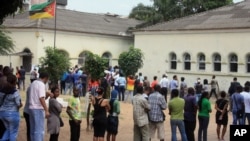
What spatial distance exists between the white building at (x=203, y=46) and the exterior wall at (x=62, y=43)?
407cm

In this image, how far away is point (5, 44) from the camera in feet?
119

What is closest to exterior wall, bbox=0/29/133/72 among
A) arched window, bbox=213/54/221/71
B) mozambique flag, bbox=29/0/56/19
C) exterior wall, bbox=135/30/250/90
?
exterior wall, bbox=135/30/250/90

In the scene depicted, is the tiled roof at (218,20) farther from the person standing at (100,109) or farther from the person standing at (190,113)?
the person standing at (100,109)

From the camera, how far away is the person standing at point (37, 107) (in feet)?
33.3

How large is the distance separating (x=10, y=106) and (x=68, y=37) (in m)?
29.7

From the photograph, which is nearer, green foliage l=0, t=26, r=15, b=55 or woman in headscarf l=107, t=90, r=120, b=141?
woman in headscarf l=107, t=90, r=120, b=141

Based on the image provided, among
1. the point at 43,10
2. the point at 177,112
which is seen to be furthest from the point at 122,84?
the point at 177,112

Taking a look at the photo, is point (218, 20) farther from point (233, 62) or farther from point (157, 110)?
point (157, 110)

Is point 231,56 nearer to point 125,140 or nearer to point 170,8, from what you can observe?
point 170,8

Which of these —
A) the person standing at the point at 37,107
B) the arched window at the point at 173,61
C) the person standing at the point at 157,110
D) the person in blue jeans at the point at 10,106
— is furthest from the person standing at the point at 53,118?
the arched window at the point at 173,61

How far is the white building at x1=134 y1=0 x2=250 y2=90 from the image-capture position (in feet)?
106

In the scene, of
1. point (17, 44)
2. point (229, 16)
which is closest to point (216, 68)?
point (229, 16)

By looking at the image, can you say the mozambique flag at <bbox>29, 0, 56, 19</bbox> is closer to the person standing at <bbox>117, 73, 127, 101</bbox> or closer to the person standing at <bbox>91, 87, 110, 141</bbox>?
the person standing at <bbox>117, 73, 127, 101</bbox>

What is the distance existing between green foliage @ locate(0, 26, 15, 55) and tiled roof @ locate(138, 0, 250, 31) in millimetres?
10901
